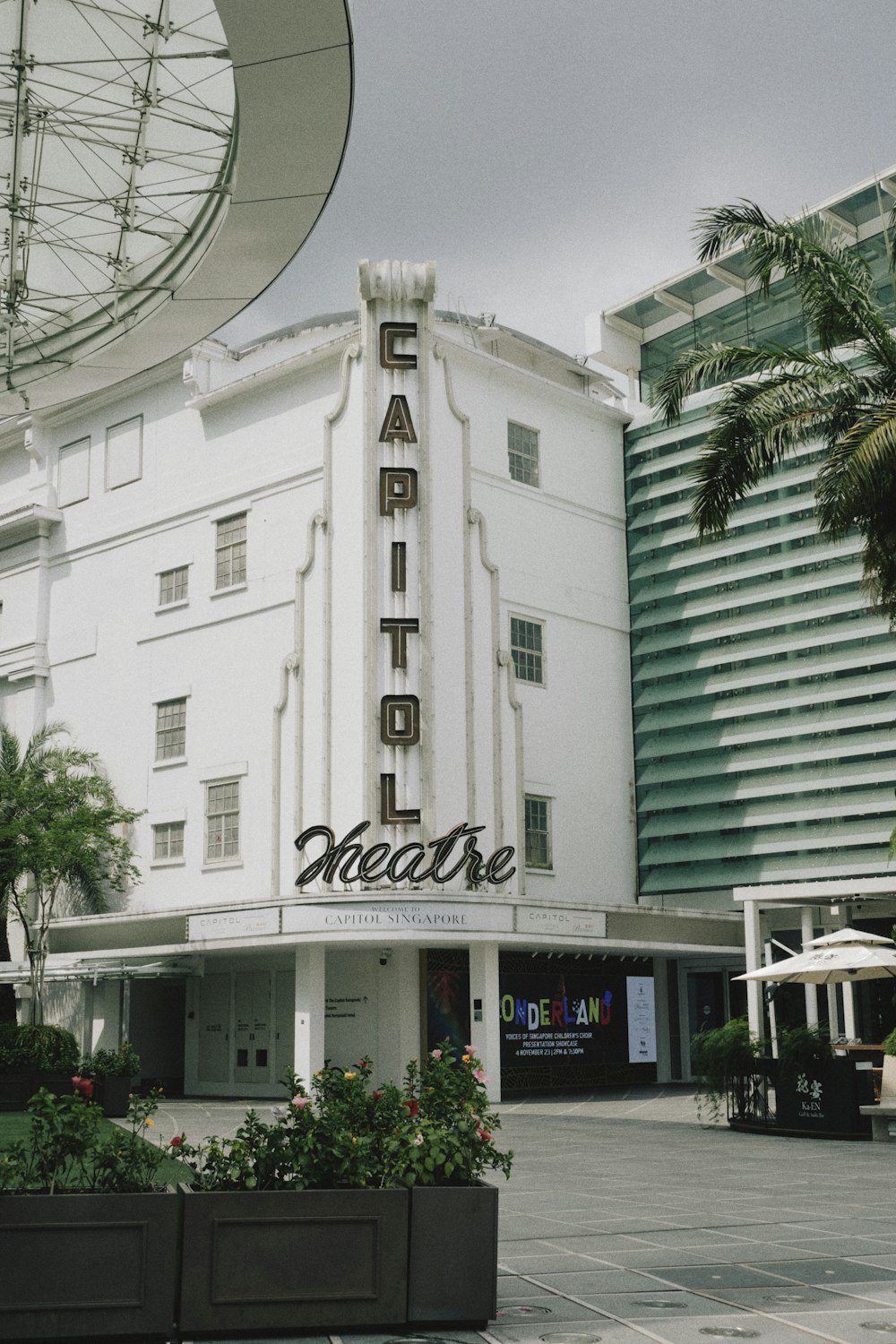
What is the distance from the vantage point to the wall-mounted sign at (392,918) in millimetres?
30047

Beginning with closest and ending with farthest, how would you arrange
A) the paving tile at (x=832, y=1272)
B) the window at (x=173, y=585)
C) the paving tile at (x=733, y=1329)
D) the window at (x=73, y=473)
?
the paving tile at (x=733, y=1329), the paving tile at (x=832, y=1272), the window at (x=173, y=585), the window at (x=73, y=473)

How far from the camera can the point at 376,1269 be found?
25.7 ft

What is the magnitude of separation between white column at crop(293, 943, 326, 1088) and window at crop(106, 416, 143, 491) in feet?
51.2

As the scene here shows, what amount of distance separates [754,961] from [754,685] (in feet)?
38.5

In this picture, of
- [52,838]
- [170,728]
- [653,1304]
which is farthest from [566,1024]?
[653,1304]

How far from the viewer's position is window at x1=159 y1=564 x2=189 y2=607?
127 feet

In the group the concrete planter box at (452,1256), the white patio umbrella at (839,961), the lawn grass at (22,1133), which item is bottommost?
the lawn grass at (22,1133)

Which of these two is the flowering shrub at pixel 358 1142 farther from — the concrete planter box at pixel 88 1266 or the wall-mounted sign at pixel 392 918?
the wall-mounted sign at pixel 392 918

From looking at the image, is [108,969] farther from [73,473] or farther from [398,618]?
[73,473]

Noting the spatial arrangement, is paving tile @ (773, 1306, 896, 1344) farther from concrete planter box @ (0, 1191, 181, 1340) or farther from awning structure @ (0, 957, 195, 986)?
awning structure @ (0, 957, 195, 986)

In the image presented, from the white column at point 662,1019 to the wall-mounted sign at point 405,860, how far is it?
821cm

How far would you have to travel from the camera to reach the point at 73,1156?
26.0ft

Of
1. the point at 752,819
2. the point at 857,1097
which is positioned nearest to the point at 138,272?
the point at 857,1097

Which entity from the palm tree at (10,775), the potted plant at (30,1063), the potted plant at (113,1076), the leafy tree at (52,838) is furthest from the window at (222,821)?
the potted plant at (113,1076)
